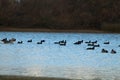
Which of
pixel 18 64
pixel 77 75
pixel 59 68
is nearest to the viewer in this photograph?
pixel 77 75

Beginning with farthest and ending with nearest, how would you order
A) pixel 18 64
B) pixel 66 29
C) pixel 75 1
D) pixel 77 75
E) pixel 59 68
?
pixel 75 1
pixel 66 29
pixel 18 64
pixel 59 68
pixel 77 75

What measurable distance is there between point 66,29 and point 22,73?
78296 mm

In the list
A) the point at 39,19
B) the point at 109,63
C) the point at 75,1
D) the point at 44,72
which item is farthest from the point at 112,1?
the point at 44,72

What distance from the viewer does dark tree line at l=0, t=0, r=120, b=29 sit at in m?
106

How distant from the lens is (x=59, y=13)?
111 meters

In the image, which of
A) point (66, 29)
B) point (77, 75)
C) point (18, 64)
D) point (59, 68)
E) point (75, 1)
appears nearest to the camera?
point (77, 75)

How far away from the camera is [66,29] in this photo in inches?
4161

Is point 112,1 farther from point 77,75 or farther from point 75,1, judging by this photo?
point 77,75

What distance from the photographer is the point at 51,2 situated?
11162 centimetres

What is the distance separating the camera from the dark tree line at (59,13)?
10619cm

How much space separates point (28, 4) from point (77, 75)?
293ft

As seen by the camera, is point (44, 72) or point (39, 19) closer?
point (44, 72)

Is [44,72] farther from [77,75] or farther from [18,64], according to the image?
[18,64]

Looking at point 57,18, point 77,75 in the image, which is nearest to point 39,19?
point 57,18
